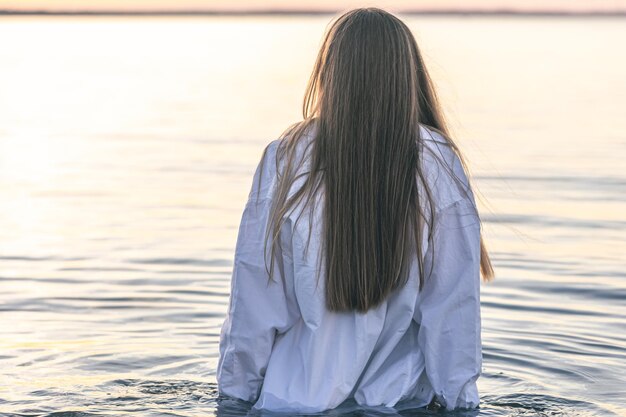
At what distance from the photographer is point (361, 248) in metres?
4.34

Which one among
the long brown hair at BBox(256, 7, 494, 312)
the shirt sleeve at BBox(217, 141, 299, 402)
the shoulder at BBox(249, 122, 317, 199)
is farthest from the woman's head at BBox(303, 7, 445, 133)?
the shirt sleeve at BBox(217, 141, 299, 402)

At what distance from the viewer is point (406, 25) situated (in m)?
4.43

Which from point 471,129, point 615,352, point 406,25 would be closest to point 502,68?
point 471,129

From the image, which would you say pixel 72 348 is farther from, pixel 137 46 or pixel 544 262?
pixel 137 46

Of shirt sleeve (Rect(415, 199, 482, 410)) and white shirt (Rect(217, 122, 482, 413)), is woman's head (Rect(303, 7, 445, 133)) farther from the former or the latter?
shirt sleeve (Rect(415, 199, 482, 410))

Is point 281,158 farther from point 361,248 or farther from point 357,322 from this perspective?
point 357,322

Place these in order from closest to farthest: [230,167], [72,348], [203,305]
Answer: [72,348], [203,305], [230,167]

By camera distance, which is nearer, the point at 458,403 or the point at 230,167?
the point at 458,403

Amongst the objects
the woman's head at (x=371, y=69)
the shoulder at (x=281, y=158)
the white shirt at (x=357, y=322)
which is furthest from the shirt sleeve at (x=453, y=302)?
the shoulder at (x=281, y=158)

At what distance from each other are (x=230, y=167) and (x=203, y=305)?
319 inches

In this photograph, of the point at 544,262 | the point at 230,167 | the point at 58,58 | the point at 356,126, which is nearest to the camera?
the point at 356,126

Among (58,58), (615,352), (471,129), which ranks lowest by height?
(615,352)

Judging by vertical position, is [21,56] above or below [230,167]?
above

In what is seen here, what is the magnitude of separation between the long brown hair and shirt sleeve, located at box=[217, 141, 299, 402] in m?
0.07
